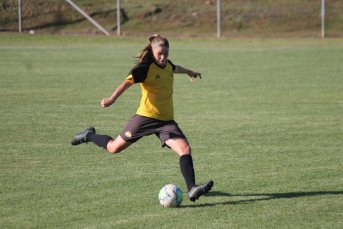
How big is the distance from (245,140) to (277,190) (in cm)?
301

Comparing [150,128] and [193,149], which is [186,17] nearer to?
[193,149]

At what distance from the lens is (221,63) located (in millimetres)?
21781

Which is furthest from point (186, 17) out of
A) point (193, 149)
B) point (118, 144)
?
point (118, 144)

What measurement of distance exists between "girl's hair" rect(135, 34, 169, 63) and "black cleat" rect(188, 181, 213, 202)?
177cm

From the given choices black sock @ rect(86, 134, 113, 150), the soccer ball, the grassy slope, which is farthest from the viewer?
the grassy slope

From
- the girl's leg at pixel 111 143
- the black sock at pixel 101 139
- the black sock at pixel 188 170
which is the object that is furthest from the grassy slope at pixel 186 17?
the black sock at pixel 188 170

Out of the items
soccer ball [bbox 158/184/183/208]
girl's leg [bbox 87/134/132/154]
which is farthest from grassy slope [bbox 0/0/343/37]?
soccer ball [bbox 158/184/183/208]

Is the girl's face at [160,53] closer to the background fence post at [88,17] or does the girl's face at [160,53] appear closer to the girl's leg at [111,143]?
the girl's leg at [111,143]

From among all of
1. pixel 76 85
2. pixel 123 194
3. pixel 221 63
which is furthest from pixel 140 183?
pixel 221 63

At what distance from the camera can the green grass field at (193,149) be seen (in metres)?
6.14

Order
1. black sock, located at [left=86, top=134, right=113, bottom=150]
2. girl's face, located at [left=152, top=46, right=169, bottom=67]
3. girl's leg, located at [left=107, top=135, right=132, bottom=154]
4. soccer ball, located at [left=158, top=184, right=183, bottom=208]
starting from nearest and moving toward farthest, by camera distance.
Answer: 1. soccer ball, located at [left=158, top=184, right=183, bottom=208]
2. girl's face, located at [left=152, top=46, right=169, bottom=67]
3. girl's leg, located at [left=107, top=135, right=132, bottom=154]
4. black sock, located at [left=86, top=134, right=113, bottom=150]

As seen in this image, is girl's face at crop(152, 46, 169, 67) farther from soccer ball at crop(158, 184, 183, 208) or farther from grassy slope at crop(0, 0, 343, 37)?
grassy slope at crop(0, 0, 343, 37)

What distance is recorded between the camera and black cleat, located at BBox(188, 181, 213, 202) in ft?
20.2

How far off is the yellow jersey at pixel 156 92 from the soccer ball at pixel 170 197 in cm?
102
